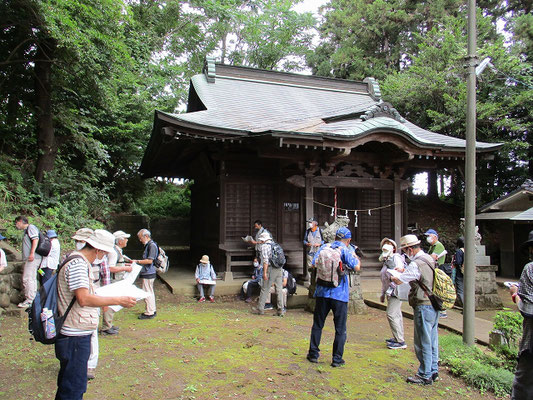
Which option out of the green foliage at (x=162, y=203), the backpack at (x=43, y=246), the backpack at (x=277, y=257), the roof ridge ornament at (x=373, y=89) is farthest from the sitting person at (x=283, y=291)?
the green foliage at (x=162, y=203)

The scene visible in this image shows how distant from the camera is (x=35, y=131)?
12992 millimetres

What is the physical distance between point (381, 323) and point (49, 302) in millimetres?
6197

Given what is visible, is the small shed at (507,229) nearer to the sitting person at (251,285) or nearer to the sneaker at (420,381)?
the sitting person at (251,285)

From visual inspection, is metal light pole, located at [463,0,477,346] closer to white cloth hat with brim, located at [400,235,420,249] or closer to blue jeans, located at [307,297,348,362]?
white cloth hat with brim, located at [400,235,420,249]

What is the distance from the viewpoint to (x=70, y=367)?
2875 mm

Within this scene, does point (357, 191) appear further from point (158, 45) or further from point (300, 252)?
point (158, 45)

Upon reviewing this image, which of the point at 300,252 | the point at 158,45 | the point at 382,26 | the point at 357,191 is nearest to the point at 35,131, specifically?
the point at 158,45

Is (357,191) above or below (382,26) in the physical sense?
below

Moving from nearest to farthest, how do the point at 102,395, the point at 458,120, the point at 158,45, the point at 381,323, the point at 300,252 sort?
1. the point at 102,395
2. the point at 381,323
3. the point at 300,252
4. the point at 458,120
5. the point at 158,45

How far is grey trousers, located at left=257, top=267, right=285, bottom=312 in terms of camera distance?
7441 millimetres

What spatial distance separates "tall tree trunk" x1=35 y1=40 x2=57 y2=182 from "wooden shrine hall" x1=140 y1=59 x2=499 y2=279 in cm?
296

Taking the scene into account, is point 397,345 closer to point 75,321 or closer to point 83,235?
point 75,321

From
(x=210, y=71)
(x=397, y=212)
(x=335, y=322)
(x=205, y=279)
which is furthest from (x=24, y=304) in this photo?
(x=210, y=71)

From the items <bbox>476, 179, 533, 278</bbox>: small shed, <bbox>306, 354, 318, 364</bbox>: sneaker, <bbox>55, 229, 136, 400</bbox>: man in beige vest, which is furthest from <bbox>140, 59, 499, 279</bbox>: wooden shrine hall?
<bbox>55, 229, 136, 400</bbox>: man in beige vest
